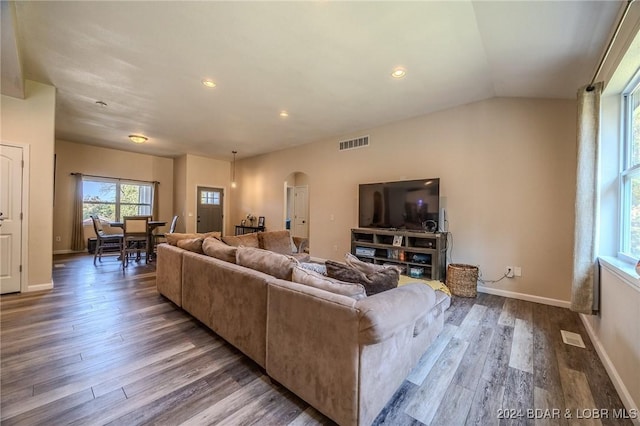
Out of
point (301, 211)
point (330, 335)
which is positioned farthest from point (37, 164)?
point (301, 211)

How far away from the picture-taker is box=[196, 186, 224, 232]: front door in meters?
7.96

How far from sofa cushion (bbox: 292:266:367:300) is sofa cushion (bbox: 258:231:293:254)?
2486mm

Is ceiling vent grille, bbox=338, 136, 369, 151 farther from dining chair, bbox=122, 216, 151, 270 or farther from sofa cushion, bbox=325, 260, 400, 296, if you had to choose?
dining chair, bbox=122, 216, 151, 270

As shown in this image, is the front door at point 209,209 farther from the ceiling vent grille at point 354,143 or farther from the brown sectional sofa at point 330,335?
the brown sectional sofa at point 330,335

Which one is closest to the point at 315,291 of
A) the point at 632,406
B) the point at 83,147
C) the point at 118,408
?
the point at 118,408

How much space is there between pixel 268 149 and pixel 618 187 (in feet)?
21.1

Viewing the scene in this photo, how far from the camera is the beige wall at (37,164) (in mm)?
3412

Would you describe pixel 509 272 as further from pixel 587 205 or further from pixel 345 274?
pixel 345 274

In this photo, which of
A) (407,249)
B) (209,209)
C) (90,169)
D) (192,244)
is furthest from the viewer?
(209,209)

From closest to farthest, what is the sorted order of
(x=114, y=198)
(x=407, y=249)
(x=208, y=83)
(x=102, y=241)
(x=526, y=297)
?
1. (x=208, y=83)
2. (x=526, y=297)
3. (x=407, y=249)
4. (x=102, y=241)
5. (x=114, y=198)

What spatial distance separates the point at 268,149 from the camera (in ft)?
23.0

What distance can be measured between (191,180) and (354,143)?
204 inches

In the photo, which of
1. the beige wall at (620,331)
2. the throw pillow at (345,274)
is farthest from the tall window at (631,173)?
the throw pillow at (345,274)

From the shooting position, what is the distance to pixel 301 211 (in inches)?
327
